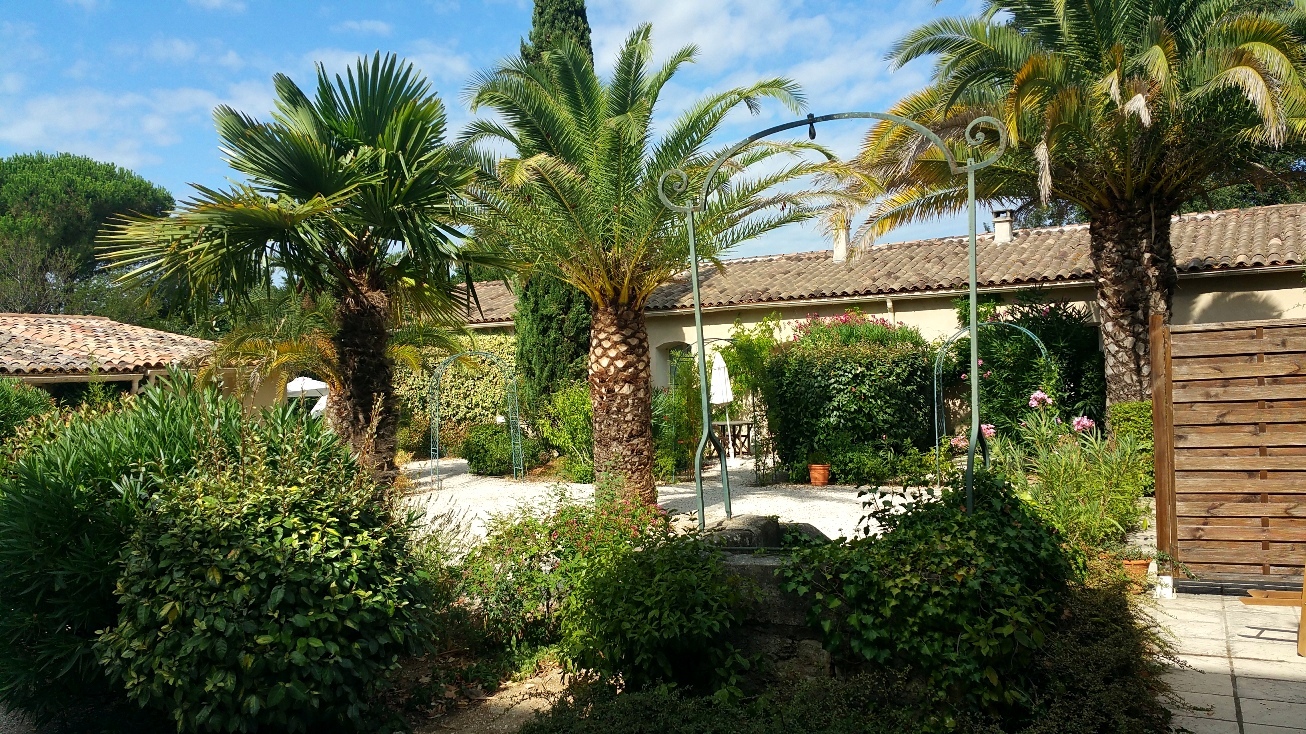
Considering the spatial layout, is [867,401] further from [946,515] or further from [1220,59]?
[946,515]

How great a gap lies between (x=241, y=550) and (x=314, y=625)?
20.5 inches

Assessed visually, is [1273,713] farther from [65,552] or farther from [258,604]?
[65,552]

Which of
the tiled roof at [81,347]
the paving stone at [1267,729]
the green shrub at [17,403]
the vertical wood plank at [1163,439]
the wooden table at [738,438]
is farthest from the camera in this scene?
the wooden table at [738,438]

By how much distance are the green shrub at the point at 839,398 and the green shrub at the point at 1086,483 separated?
3921 mm

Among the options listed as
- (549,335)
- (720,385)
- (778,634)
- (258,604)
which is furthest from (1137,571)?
(549,335)

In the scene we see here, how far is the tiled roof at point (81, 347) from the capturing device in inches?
688

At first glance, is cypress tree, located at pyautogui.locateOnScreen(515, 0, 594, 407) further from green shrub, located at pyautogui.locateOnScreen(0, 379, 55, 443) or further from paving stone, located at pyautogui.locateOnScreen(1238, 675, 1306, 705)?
paving stone, located at pyautogui.locateOnScreen(1238, 675, 1306, 705)

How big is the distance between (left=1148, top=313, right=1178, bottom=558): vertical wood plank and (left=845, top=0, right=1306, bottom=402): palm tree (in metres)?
3.52

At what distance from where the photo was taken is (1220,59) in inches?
407

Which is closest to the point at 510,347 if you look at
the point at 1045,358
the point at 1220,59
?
the point at 1045,358

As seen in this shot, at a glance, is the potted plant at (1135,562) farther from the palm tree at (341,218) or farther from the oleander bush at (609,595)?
the palm tree at (341,218)

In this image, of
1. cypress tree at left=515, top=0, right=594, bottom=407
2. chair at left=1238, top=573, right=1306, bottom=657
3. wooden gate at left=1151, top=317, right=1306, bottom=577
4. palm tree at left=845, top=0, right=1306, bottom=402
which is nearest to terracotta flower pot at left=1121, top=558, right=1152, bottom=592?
wooden gate at left=1151, top=317, right=1306, bottom=577

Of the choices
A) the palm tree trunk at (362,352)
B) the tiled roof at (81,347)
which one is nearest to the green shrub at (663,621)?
the palm tree trunk at (362,352)

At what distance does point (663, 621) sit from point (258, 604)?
1986 millimetres
